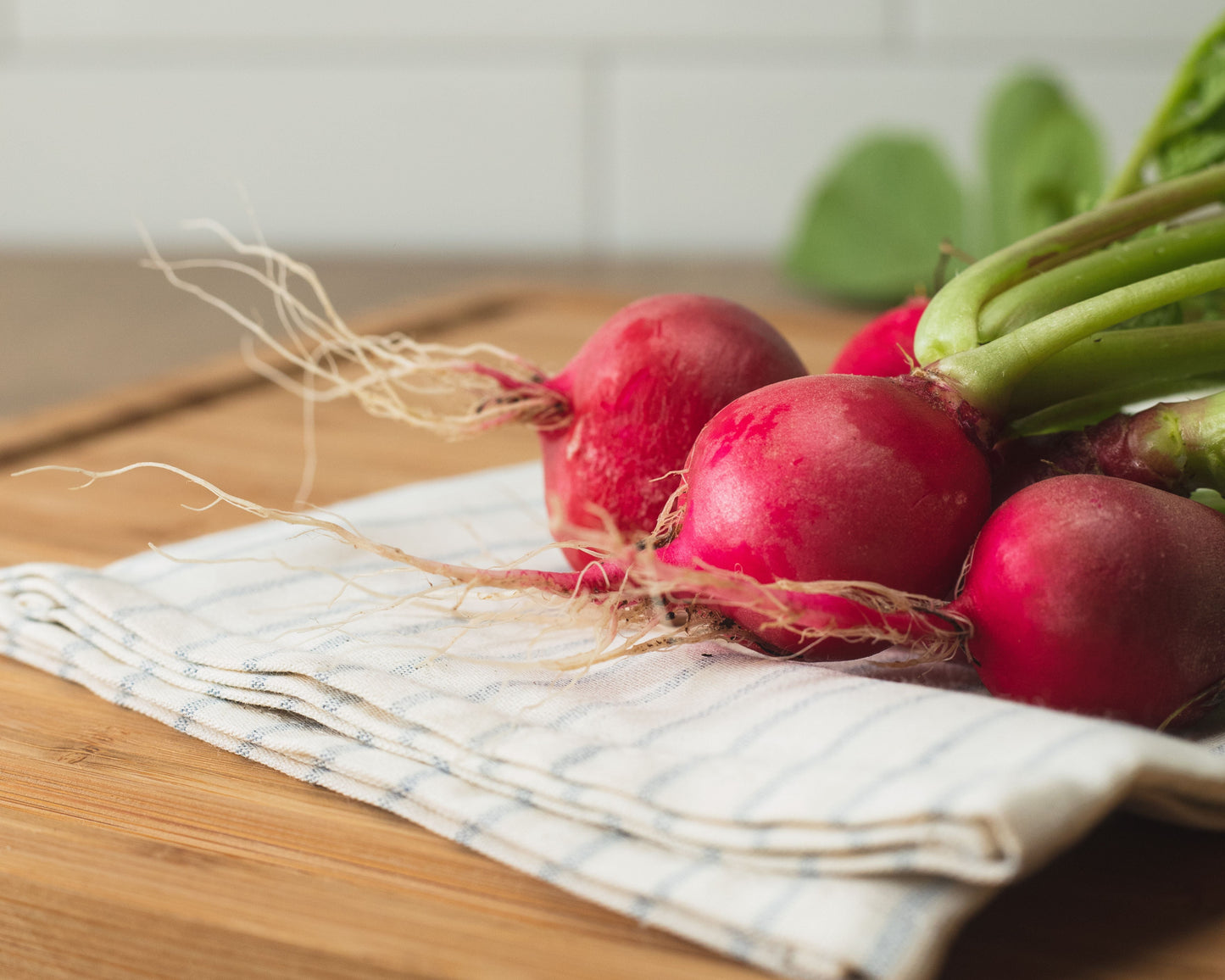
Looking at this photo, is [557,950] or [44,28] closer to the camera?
[557,950]

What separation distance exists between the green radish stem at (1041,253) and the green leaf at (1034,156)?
1.08 ft

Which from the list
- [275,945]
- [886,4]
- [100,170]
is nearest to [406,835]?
[275,945]

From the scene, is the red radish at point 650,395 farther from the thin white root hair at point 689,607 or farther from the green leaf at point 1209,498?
the green leaf at point 1209,498

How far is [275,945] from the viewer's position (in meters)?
0.36

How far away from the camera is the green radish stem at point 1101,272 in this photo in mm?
491

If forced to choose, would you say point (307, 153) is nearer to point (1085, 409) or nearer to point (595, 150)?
point (595, 150)

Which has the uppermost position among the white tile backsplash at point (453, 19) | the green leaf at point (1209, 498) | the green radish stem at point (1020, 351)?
the white tile backsplash at point (453, 19)

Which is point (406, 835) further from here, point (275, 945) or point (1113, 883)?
point (1113, 883)

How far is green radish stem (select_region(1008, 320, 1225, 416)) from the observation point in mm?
481

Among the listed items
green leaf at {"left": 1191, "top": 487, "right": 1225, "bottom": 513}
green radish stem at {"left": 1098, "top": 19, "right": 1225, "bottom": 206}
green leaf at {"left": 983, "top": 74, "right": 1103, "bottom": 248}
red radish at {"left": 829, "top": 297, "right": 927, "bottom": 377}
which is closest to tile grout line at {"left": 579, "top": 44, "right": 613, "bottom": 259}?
green leaf at {"left": 983, "top": 74, "right": 1103, "bottom": 248}

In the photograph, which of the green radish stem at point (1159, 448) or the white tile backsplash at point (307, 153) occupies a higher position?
the green radish stem at point (1159, 448)

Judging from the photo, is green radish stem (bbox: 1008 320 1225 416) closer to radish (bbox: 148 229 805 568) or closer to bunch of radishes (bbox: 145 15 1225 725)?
bunch of radishes (bbox: 145 15 1225 725)

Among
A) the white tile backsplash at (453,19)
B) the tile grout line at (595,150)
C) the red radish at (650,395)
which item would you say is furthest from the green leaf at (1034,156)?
the tile grout line at (595,150)

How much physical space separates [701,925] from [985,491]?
0.62 ft
